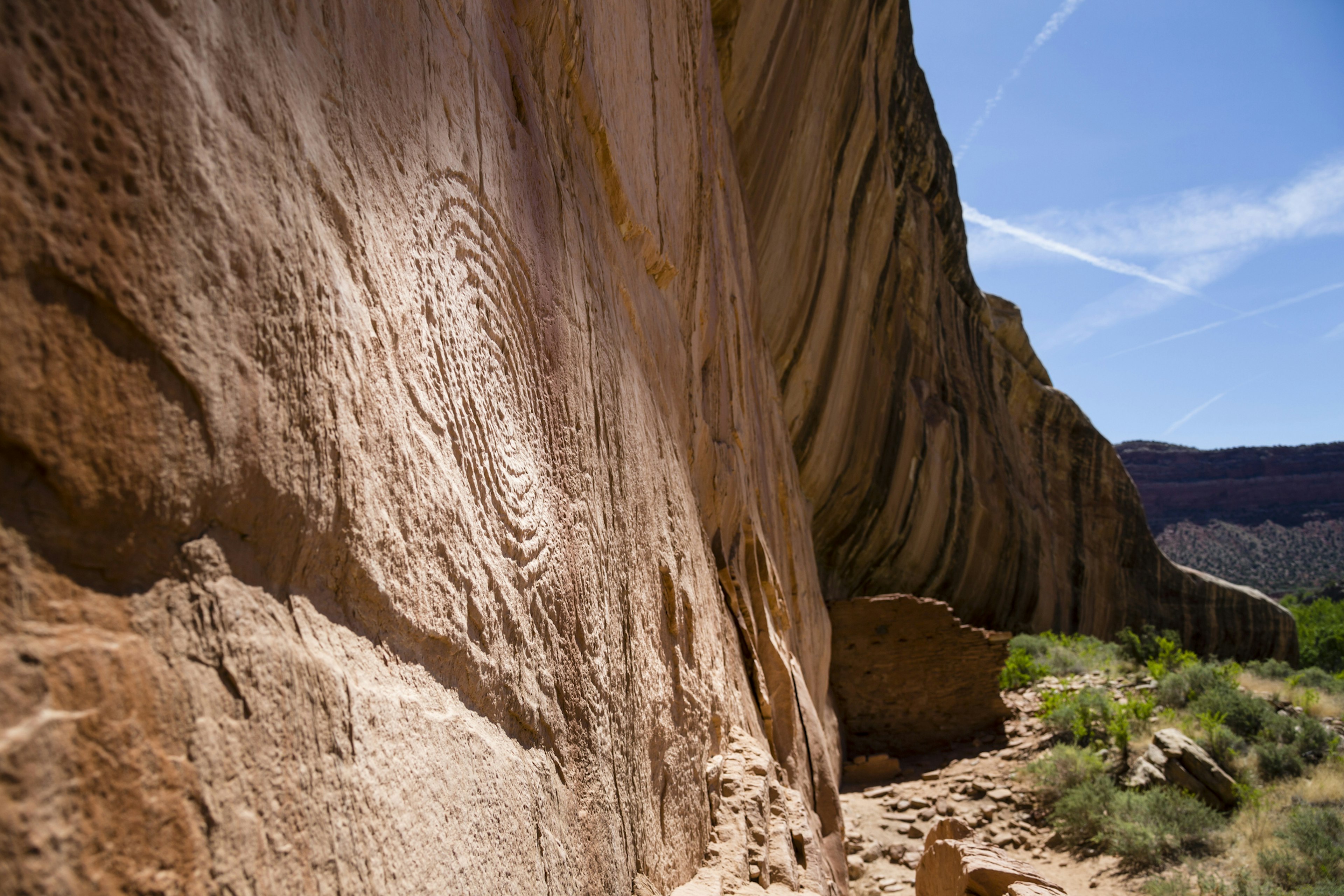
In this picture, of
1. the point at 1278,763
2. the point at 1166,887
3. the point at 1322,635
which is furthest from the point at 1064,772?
the point at 1322,635

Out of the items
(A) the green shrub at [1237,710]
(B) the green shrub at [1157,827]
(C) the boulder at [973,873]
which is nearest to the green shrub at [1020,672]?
(A) the green shrub at [1237,710]

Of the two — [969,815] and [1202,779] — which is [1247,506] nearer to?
[1202,779]

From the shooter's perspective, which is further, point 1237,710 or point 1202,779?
point 1237,710

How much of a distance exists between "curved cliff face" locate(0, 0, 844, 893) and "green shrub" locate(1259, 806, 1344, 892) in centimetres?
435

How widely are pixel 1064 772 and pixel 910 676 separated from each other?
2.23m

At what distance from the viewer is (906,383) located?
1109cm

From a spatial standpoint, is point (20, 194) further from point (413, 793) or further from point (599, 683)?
point (599, 683)

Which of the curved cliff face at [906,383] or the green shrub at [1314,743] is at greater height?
the curved cliff face at [906,383]

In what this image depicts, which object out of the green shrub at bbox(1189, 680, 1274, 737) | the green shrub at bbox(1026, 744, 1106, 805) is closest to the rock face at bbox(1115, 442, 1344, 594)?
the green shrub at bbox(1189, 680, 1274, 737)

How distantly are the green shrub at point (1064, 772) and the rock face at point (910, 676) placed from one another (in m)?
1.76

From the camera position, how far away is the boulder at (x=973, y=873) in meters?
2.75

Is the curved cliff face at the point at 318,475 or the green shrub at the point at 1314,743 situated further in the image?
the green shrub at the point at 1314,743

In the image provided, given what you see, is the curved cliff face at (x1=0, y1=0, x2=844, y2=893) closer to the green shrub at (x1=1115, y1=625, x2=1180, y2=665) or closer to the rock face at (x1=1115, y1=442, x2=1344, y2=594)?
the green shrub at (x1=1115, y1=625, x2=1180, y2=665)

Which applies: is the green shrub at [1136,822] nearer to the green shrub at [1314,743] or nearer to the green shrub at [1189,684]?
the green shrub at [1314,743]
